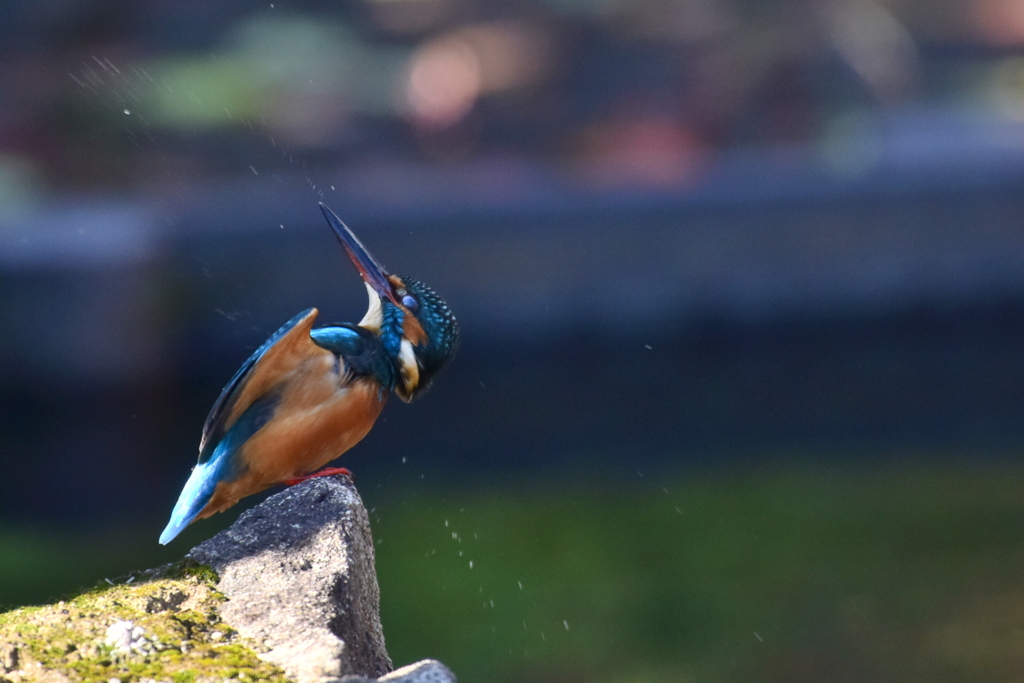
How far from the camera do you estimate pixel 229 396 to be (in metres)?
2.50

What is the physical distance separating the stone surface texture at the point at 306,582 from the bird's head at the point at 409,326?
1.24 feet

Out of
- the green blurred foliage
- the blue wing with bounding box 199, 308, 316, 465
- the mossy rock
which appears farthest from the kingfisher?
the green blurred foliage

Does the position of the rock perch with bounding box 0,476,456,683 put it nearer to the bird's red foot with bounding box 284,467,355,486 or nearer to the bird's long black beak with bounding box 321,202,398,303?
the bird's red foot with bounding box 284,467,355,486

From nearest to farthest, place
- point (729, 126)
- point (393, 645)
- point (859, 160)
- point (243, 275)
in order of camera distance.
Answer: point (393, 645)
point (243, 275)
point (859, 160)
point (729, 126)

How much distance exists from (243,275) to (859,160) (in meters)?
4.76

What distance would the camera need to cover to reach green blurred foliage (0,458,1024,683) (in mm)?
5105

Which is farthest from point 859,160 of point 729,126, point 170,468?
point 170,468

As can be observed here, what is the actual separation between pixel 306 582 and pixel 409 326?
32.2 inches

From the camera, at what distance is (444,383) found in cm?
821

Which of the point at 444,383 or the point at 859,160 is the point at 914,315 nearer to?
the point at 859,160

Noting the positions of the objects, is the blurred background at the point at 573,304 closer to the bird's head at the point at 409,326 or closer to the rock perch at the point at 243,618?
the bird's head at the point at 409,326

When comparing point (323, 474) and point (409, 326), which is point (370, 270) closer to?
point (409, 326)

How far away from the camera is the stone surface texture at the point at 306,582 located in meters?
1.87

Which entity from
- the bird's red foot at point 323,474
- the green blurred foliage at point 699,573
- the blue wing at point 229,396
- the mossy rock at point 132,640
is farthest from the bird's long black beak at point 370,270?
the green blurred foliage at point 699,573
